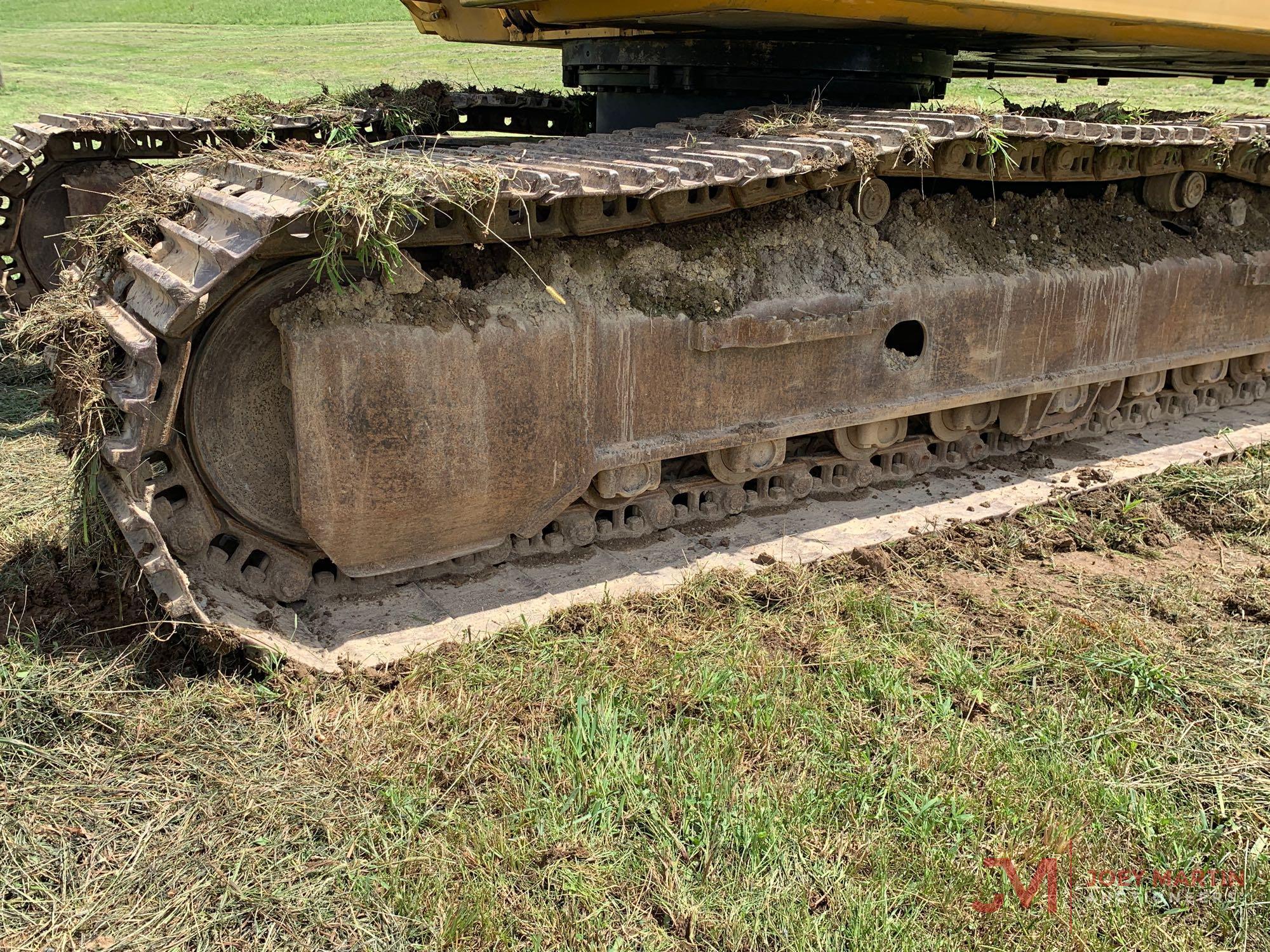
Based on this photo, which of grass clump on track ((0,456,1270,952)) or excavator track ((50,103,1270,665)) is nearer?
grass clump on track ((0,456,1270,952))

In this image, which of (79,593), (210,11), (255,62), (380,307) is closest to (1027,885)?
(380,307)

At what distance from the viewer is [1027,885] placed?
9.72 feet

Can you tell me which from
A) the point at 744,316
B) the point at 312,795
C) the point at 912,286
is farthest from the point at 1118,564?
the point at 312,795

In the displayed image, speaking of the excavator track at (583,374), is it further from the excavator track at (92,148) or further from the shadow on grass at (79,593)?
the excavator track at (92,148)

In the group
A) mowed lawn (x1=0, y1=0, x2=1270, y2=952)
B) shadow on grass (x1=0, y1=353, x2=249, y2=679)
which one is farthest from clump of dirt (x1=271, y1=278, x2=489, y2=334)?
mowed lawn (x1=0, y1=0, x2=1270, y2=952)

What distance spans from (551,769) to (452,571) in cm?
136

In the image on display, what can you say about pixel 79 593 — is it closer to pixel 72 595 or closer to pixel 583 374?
pixel 72 595

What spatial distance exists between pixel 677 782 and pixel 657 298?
204 cm

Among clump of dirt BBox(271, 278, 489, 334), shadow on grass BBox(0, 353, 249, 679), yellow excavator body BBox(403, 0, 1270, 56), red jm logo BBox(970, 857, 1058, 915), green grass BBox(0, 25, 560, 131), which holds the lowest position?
red jm logo BBox(970, 857, 1058, 915)

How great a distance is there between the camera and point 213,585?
3992 millimetres

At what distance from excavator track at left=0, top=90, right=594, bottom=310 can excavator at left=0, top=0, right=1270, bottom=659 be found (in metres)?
0.03

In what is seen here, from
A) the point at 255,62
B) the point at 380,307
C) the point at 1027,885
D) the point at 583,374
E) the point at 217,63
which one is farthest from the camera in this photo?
the point at 217,63

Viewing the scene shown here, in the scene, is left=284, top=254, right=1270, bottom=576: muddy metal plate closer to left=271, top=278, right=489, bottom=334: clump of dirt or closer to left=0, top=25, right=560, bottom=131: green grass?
left=271, top=278, right=489, bottom=334: clump of dirt

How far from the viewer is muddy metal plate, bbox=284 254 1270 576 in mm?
3975
